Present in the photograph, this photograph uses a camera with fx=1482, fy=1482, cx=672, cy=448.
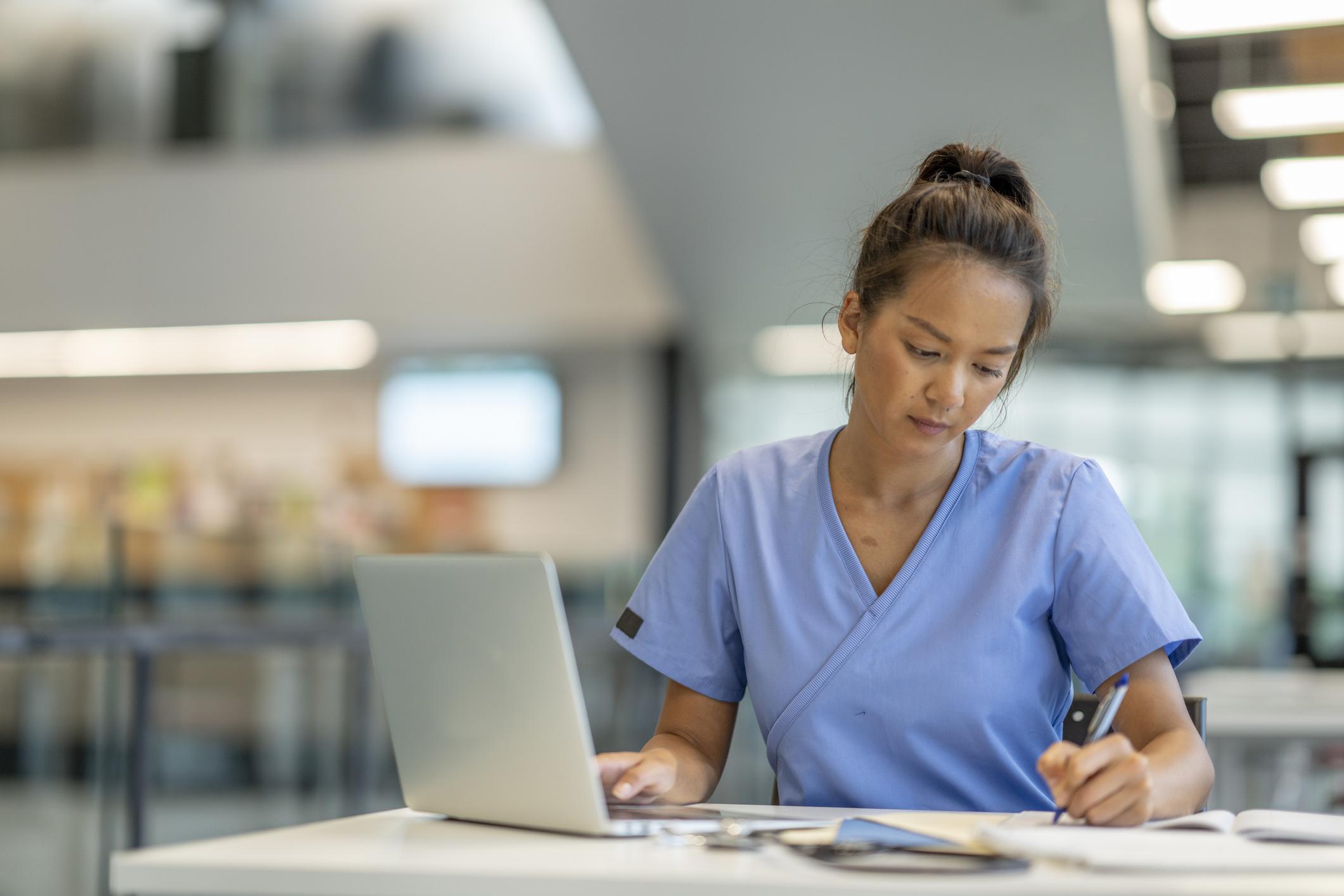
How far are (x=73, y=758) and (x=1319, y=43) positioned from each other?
5.80 metres

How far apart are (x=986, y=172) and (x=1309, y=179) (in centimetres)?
532

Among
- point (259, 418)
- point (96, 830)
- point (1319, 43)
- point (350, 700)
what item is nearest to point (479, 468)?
point (259, 418)

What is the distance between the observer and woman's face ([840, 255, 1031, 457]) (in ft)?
4.47

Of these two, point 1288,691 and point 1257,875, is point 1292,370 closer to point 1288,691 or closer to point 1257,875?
point 1288,691

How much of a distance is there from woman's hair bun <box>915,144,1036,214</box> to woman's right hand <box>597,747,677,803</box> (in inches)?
25.1

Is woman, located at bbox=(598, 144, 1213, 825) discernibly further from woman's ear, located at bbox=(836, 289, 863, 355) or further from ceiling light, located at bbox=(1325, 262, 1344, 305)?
ceiling light, located at bbox=(1325, 262, 1344, 305)

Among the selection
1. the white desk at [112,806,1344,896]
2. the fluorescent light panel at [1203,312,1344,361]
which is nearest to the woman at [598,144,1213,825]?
the white desk at [112,806,1344,896]

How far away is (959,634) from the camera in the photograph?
140 cm

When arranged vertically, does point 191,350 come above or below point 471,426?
above

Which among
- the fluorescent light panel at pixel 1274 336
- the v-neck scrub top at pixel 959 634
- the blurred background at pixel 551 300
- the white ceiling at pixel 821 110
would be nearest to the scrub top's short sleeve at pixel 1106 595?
the v-neck scrub top at pixel 959 634

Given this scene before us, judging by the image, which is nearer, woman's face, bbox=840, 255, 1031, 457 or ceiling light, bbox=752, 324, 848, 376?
woman's face, bbox=840, 255, 1031, 457

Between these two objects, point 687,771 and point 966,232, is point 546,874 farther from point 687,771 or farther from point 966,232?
point 966,232

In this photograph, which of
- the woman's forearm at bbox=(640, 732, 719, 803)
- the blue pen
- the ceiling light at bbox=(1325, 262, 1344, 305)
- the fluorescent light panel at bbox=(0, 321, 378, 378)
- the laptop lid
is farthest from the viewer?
the fluorescent light panel at bbox=(0, 321, 378, 378)

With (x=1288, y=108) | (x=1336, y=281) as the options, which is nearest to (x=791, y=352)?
(x=1336, y=281)
